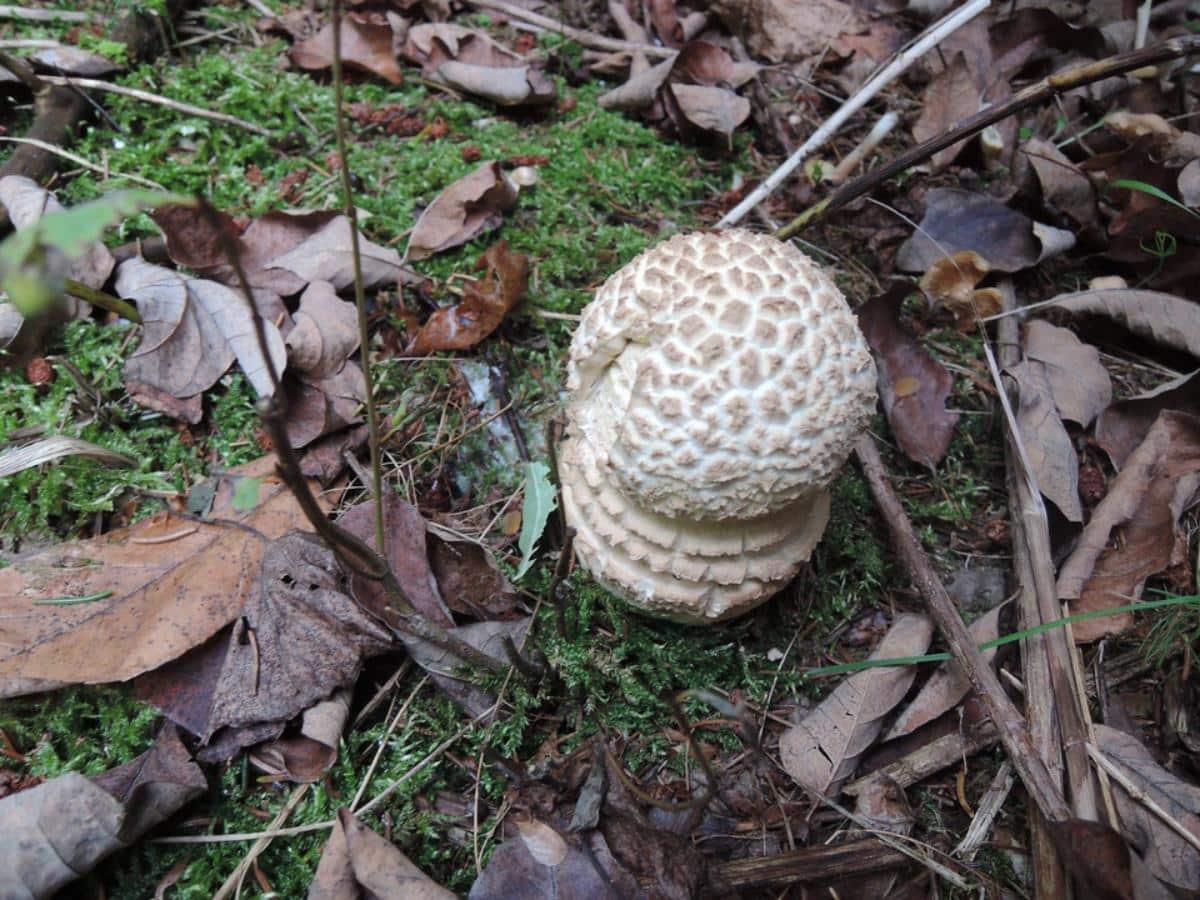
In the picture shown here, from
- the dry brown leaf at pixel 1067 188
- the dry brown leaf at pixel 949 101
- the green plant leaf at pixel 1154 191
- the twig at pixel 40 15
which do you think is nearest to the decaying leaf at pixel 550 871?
the green plant leaf at pixel 1154 191

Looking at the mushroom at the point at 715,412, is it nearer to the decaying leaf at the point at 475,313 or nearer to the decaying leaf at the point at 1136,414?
the decaying leaf at the point at 475,313

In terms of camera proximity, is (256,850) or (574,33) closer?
(256,850)

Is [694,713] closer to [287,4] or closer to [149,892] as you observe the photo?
[149,892]

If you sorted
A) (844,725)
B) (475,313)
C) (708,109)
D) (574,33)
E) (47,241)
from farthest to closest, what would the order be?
(574,33), (708,109), (475,313), (844,725), (47,241)

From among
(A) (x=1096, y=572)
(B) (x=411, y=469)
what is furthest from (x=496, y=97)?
(A) (x=1096, y=572)

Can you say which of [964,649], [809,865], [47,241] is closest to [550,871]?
[809,865]

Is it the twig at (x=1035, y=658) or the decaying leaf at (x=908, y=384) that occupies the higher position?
the decaying leaf at (x=908, y=384)

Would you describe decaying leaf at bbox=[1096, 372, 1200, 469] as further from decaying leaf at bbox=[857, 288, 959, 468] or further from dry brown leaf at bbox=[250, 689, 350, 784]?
dry brown leaf at bbox=[250, 689, 350, 784]

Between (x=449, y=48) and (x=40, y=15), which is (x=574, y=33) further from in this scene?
(x=40, y=15)
